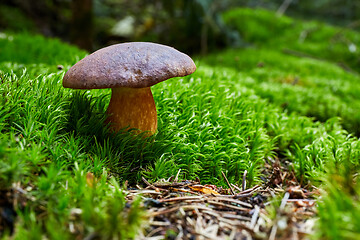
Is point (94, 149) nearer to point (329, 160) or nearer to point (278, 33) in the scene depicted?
point (329, 160)

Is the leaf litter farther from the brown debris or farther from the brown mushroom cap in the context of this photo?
the brown mushroom cap

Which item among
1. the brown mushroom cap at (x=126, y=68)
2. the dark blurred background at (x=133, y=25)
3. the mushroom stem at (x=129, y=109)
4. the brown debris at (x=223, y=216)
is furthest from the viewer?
the dark blurred background at (x=133, y=25)

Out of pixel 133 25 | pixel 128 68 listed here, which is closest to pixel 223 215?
Result: pixel 128 68

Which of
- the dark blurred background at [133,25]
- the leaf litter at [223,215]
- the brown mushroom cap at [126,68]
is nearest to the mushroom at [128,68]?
the brown mushroom cap at [126,68]

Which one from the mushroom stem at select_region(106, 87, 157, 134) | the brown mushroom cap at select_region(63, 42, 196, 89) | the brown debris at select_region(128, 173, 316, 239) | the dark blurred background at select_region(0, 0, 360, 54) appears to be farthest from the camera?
the dark blurred background at select_region(0, 0, 360, 54)

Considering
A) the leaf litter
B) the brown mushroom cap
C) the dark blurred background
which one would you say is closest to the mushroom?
the brown mushroom cap

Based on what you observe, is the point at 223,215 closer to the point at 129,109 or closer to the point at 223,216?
the point at 223,216

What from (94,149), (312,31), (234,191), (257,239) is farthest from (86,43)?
(312,31)

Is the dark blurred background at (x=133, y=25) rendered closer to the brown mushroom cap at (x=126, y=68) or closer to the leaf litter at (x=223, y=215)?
the brown mushroom cap at (x=126, y=68)
